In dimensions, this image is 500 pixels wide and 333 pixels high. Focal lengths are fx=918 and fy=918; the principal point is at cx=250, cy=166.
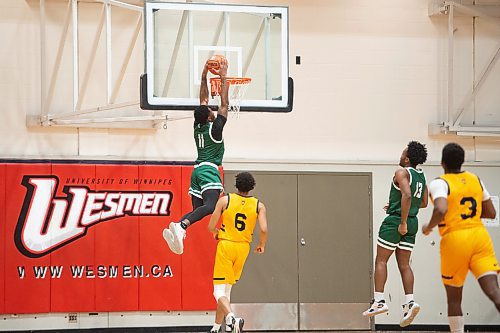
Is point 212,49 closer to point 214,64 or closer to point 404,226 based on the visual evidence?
point 214,64

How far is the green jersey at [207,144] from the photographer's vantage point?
1098cm

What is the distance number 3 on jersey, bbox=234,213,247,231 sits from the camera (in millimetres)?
11062

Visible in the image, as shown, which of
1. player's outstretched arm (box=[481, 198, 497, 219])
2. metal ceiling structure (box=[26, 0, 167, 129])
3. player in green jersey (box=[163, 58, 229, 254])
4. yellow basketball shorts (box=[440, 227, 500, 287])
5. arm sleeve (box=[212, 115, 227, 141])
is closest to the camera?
yellow basketball shorts (box=[440, 227, 500, 287])

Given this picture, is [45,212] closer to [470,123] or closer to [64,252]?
[64,252]

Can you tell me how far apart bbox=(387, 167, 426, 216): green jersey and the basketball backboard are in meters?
1.75

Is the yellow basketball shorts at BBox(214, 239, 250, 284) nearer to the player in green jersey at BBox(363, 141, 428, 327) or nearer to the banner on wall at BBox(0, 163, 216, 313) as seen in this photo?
Result: the player in green jersey at BBox(363, 141, 428, 327)

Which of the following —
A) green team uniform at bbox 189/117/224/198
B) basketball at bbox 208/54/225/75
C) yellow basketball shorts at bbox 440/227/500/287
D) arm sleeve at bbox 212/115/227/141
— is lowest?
yellow basketball shorts at bbox 440/227/500/287

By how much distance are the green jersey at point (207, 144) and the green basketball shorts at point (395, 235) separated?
7.17 ft

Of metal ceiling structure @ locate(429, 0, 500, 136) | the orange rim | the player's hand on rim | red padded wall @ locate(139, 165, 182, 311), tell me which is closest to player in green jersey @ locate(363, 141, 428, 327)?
the orange rim

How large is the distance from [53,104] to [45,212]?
1.76 m

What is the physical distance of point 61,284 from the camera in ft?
49.0

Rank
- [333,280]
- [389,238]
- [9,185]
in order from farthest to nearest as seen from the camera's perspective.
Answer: [333,280], [9,185], [389,238]

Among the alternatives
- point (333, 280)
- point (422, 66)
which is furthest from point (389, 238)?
point (422, 66)

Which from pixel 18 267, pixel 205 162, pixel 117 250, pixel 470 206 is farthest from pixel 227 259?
pixel 18 267
